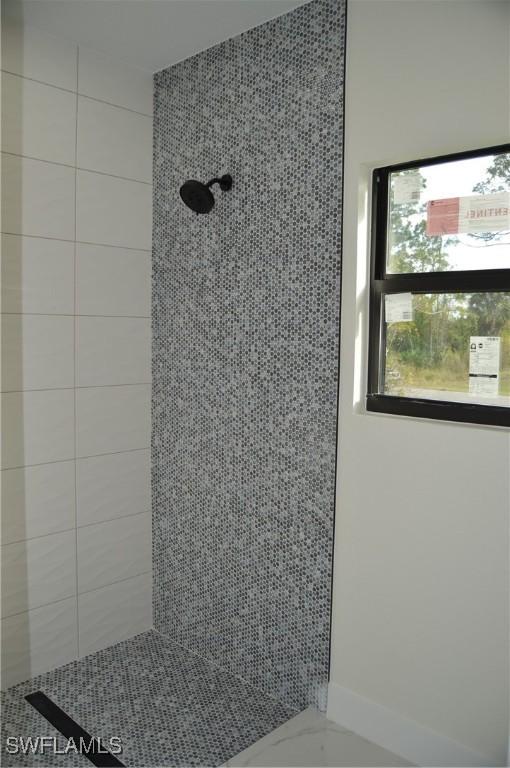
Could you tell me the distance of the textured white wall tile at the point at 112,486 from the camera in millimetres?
2709

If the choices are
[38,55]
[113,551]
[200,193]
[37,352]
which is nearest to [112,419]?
[37,352]

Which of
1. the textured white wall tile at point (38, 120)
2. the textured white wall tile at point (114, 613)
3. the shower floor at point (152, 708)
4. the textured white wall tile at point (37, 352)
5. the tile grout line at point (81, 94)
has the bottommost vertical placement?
the shower floor at point (152, 708)

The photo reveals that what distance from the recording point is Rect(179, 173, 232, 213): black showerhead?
8.09 ft

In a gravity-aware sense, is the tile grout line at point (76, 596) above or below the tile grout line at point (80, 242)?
below

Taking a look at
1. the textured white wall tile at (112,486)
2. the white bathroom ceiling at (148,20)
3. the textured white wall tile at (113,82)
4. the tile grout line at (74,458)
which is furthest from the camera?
the textured white wall tile at (112,486)

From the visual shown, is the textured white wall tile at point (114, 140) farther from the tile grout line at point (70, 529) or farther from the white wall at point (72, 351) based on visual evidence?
the tile grout line at point (70, 529)

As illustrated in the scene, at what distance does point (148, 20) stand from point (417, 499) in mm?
1993

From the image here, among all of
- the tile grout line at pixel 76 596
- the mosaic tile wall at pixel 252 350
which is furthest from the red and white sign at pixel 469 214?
the tile grout line at pixel 76 596

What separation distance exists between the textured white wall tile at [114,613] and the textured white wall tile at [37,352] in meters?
0.95

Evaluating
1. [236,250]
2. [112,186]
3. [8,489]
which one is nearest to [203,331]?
[236,250]

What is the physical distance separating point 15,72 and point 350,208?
4.50ft

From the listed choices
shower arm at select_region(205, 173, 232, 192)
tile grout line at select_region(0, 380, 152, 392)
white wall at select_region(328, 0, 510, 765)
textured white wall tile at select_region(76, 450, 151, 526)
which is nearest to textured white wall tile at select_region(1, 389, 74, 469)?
tile grout line at select_region(0, 380, 152, 392)

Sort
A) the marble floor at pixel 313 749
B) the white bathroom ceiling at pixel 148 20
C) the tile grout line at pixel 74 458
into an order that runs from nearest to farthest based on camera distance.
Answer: the marble floor at pixel 313 749
the white bathroom ceiling at pixel 148 20
the tile grout line at pixel 74 458

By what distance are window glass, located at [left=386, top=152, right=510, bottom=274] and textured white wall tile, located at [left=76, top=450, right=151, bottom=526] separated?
1.45 metres
